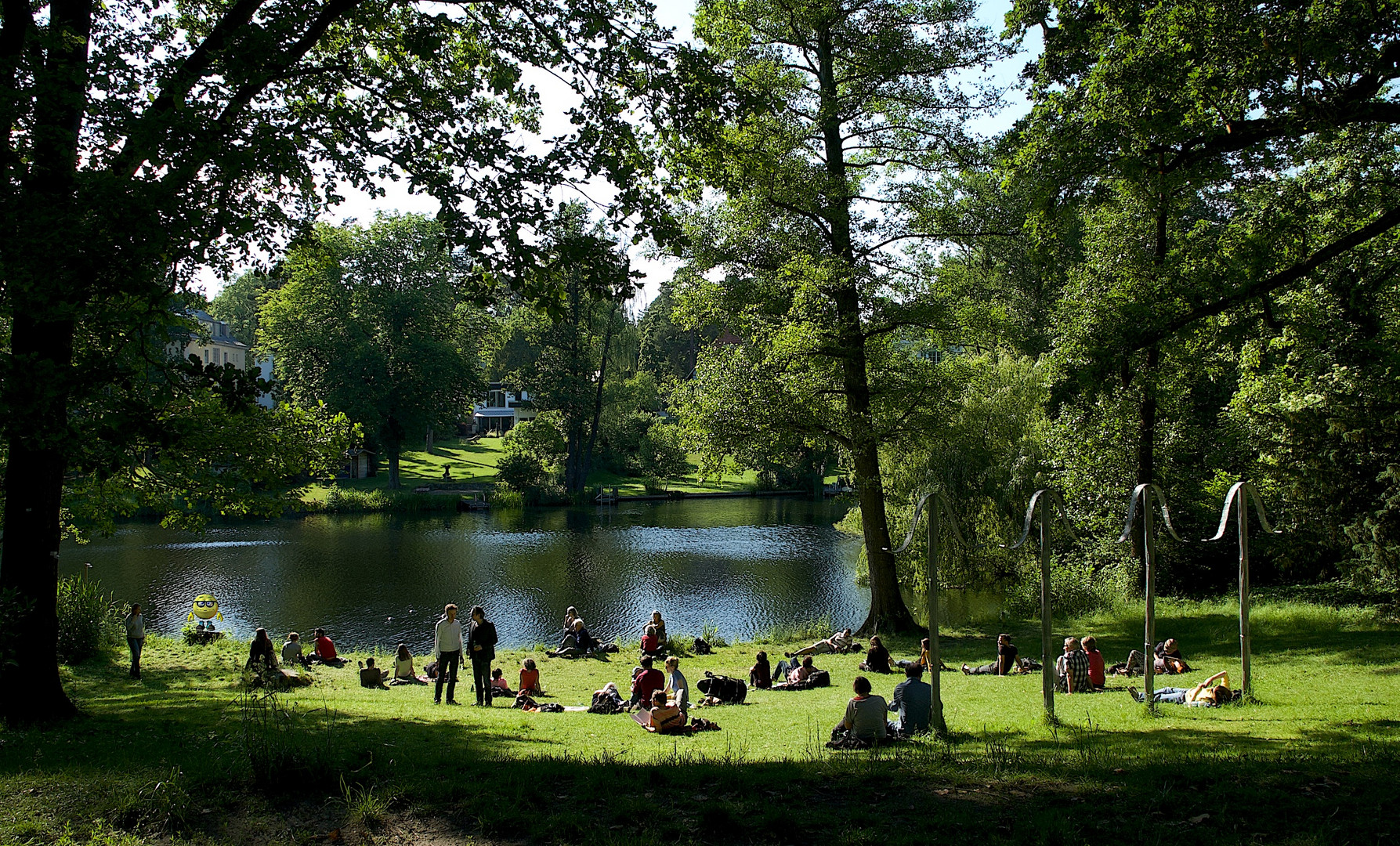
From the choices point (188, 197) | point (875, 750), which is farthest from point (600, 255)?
point (875, 750)

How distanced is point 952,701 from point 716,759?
5.35 meters

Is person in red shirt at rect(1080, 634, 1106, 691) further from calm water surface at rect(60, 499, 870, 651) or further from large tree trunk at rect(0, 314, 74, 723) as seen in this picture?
large tree trunk at rect(0, 314, 74, 723)

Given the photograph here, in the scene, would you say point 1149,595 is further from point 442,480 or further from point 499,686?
point 442,480

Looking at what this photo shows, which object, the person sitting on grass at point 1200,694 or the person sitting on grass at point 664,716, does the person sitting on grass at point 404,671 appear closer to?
the person sitting on grass at point 664,716

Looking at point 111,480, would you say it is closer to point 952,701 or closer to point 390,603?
point 952,701

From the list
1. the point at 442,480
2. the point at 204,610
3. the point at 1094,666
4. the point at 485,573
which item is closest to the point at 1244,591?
the point at 1094,666

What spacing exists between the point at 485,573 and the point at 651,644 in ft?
48.6

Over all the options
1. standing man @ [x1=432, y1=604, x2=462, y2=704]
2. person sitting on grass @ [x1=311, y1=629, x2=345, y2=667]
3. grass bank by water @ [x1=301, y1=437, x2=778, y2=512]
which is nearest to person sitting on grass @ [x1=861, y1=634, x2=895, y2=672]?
standing man @ [x1=432, y1=604, x2=462, y2=704]

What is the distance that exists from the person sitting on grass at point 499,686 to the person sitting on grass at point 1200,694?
9.12m

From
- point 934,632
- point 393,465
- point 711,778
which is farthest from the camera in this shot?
point 393,465

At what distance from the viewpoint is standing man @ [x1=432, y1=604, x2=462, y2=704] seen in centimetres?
1283

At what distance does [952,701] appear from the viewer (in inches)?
442

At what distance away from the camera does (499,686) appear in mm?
13852

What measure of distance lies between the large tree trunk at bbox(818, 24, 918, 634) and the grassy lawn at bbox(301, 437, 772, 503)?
33854 millimetres
